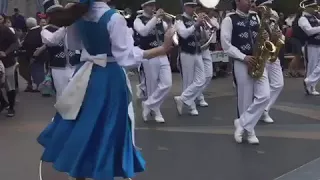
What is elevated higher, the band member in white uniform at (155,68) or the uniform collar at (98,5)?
the uniform collar at (98,5)

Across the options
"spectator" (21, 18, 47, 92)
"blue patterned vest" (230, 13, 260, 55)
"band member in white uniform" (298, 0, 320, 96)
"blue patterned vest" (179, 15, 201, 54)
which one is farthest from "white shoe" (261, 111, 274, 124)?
"spectator" (21, 18, 47, 92)

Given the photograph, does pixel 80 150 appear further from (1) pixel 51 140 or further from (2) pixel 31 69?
(2) pixel 31 69

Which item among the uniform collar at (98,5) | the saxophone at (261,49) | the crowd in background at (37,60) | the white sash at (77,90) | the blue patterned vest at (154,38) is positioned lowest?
the crowd in background at (37,60)

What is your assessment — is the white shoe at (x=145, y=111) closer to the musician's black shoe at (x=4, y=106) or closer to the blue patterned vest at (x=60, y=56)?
the blue patterned vest at (x=60, y=56)

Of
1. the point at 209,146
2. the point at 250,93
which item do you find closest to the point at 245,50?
the point at 250,93

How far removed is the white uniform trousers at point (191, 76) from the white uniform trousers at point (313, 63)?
3069 millimetres

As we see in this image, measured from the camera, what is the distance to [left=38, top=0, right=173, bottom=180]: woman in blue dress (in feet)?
18.0

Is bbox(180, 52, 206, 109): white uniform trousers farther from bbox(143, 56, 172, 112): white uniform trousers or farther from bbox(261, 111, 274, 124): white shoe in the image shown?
bbox(261, 111, 274, 124): white shoe

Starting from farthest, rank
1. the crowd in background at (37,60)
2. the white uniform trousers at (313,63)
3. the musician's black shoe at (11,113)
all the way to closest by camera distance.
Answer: the crowd in background at (37,60) < the white uniform trousers at (313,63) < the musician's black shoe at (11,113)

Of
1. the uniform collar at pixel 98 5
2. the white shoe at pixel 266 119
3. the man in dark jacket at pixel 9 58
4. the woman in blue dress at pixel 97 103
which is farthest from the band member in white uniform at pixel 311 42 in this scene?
the uniform collar at pixel 98 5

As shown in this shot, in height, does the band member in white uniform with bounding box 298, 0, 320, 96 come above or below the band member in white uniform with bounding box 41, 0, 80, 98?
below

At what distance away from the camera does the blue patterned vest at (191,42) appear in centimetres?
1174

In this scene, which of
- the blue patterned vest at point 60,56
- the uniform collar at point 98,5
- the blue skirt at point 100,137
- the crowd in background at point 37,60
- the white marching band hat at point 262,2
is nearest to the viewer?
the blue skirt at point 100,137

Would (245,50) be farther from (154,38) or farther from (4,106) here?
(4,106)
